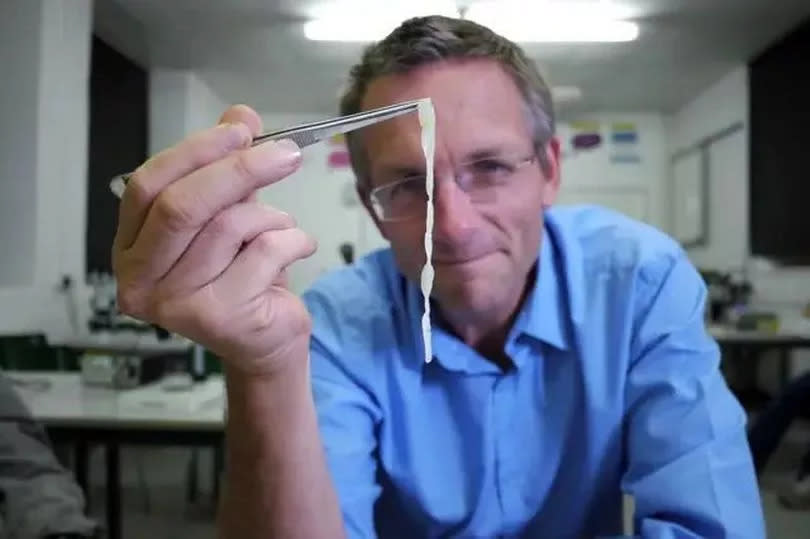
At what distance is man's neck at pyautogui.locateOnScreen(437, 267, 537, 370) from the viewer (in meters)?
1.09

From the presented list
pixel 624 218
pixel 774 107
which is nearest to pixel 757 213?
pixel 774 107

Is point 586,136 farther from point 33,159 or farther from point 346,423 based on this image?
point 346,423

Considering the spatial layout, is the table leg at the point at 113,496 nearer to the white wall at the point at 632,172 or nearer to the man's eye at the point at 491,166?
the man's eye at the point at 491,166

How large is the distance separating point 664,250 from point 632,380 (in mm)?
193

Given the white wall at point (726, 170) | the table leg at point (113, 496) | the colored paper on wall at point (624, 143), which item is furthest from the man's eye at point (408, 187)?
the colored paper on wall at point (624, 143)

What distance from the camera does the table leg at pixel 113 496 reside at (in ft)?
7.88

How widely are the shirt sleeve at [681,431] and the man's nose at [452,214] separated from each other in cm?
25

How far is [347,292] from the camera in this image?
117 centimetres

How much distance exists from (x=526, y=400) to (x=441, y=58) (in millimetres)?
442

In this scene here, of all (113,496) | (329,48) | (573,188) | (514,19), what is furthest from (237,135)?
(573,188)

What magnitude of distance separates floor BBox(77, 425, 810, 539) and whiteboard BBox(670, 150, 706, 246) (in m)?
2.91

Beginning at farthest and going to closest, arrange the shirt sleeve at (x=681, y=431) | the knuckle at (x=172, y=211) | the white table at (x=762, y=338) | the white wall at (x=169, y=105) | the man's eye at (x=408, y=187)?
the white wall at (x=169, y=105) < the white table at (x=762, y=338) < the man's eye at (x=408, y=187) < the shirt sleeve at (x=681, y=431) < the knuckle at (x=172, y=211)

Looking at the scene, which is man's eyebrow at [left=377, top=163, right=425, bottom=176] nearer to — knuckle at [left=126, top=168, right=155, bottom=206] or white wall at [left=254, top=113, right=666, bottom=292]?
knuckle at [left=126, top=168, right=155, bottom=206]

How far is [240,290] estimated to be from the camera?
675mm
